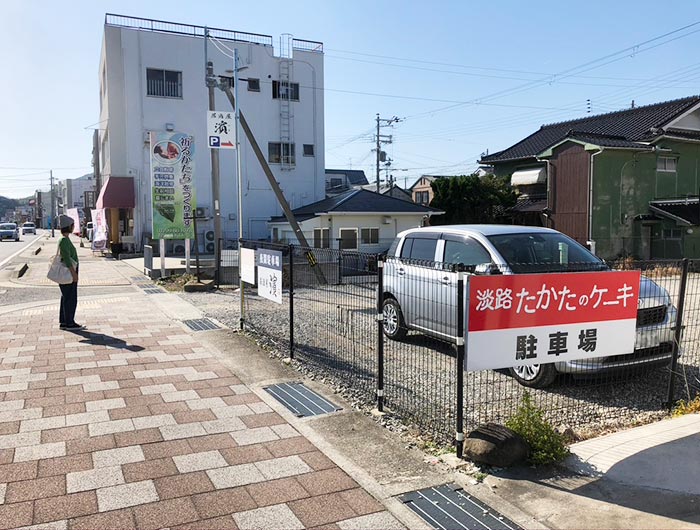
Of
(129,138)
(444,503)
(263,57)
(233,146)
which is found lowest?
(444,503)

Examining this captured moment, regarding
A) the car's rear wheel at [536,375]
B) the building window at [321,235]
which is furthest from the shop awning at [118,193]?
the car's rear wheel at [536,375]

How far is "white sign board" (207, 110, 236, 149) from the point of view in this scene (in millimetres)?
11594

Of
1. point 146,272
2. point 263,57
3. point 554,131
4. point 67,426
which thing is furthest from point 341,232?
point 67,426

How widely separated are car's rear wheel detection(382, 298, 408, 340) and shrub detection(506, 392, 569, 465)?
3.22 metres

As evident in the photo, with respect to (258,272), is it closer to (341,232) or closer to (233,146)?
(233,146)

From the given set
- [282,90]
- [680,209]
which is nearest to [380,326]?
[680,209]

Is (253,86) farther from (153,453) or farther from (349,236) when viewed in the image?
(153,453)

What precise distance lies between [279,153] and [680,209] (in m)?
21.6

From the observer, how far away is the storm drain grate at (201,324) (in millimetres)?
9477

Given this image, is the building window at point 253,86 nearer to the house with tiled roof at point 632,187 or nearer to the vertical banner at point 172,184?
the house with tiled roof at point 632,187

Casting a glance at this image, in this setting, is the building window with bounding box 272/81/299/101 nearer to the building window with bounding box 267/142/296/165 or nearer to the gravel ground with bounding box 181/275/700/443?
the building window with bounding box 267/142/296/165

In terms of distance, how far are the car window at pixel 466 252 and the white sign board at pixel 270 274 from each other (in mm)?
2254

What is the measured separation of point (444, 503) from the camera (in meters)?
3.70

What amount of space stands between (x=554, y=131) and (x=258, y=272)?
30712mm
